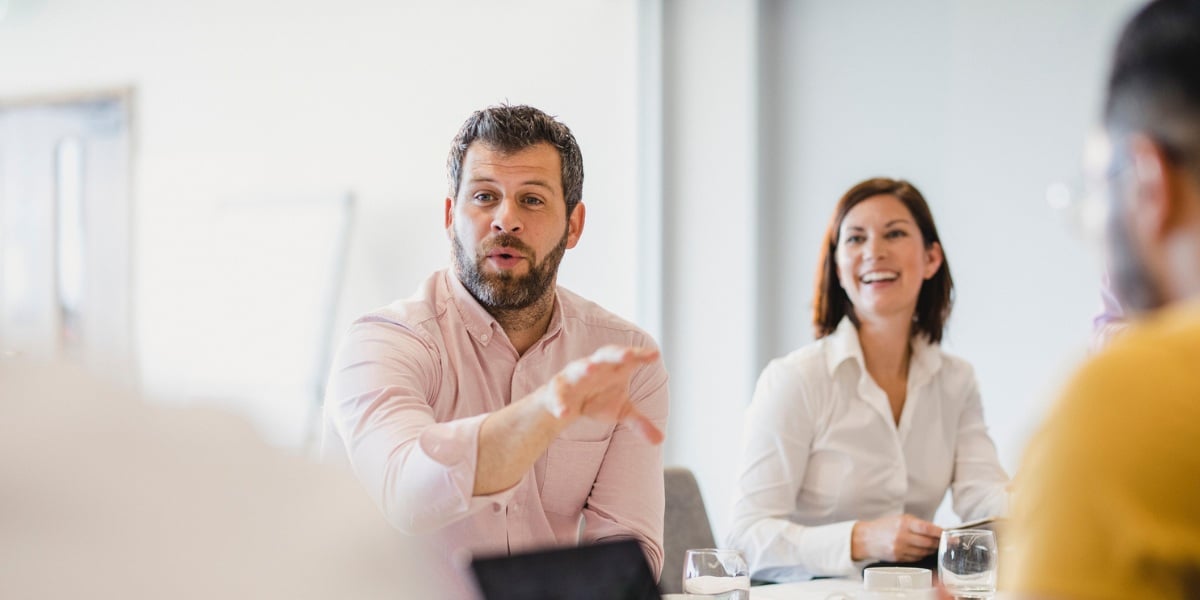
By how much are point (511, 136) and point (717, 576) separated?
98 centimetres

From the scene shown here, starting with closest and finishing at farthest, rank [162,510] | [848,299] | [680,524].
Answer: [162,510] → [680,524] → [848,299]

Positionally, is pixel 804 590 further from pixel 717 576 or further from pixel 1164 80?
pixel 1164 80

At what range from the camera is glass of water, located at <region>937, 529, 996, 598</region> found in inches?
66.6

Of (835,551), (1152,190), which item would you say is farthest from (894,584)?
(1152,190)

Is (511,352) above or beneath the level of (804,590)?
above

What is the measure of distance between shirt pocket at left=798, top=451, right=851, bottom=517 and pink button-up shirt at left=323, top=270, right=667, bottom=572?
615 mm

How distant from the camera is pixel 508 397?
2.19 m

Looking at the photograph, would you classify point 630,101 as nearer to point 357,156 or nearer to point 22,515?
point 357,156

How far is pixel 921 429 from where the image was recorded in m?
2.87

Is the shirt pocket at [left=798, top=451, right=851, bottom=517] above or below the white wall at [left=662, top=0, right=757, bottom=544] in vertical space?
below

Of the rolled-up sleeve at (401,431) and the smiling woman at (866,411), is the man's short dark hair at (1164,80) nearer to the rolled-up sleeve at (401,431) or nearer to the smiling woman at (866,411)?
the rolled-up sleeve at (401,431)

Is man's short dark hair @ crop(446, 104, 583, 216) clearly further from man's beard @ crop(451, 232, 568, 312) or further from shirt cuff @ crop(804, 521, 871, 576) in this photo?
shirt cuff @ crop(804, 521, 871, 576)

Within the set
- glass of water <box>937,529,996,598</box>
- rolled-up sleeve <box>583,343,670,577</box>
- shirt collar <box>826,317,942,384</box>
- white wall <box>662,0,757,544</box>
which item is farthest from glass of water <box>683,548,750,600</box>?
white wall <box>662,0,757,544</box>

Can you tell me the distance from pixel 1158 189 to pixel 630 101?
3820 mm
